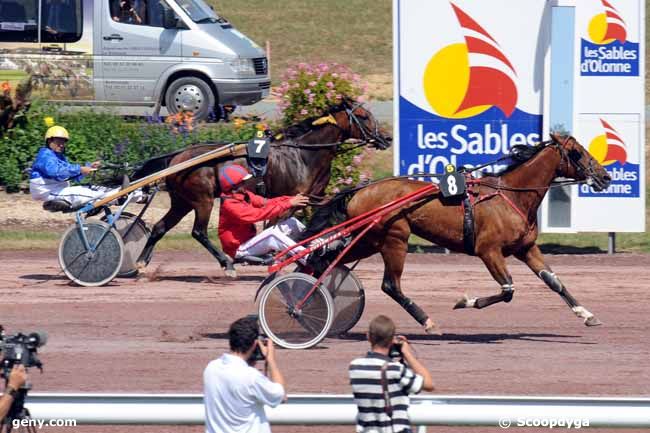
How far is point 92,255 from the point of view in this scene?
11984 mm

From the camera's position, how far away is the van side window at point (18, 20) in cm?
1888

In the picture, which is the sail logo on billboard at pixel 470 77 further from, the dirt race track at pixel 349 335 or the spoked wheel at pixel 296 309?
the spoked wheel at pixel 296 309

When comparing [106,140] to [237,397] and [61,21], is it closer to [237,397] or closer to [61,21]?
[61,21]

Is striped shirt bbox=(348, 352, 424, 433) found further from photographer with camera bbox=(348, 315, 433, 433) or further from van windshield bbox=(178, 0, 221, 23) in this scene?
van windshield bbox=(178, 0, 221, 23)

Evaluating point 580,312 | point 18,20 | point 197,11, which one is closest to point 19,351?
point 580,312

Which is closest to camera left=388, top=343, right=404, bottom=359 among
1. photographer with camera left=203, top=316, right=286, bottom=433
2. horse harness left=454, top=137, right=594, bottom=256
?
photographer with camera left=203, top=316, right=286, bottom=433

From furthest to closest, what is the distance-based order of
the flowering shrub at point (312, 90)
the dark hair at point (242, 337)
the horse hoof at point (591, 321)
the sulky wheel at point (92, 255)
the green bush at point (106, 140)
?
the green bush at point (106, 140) < the flowering shrub at point (312, 90) < the sulky wheel at point (92, 255) < the horse hoof at point (591, 321) < the dark hair at point (242, 337)

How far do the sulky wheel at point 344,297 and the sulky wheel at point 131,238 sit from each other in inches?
129

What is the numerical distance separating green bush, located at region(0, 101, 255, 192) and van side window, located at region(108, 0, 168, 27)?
97.5 inches

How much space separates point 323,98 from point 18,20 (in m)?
6.49

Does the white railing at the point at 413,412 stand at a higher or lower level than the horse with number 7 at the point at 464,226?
lower

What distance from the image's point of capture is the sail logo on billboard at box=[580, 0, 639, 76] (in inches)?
562

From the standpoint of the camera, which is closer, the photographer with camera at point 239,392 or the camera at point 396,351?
the photographer with camera at point 239,392

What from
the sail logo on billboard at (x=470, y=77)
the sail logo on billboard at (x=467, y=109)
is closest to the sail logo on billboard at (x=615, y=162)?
the sail logo on billboard at (x=467, y=109)
